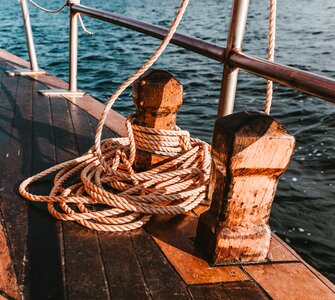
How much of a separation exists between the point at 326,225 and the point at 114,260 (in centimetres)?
280

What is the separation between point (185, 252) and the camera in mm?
1472

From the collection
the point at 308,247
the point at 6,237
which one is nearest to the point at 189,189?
the point at 6,237

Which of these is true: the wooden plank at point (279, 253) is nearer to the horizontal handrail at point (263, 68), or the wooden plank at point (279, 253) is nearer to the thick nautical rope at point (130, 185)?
the thick nautical rope at point (130, 185)

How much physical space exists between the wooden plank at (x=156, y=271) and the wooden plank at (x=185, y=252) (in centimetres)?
3

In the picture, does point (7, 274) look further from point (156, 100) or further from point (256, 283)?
point (156, 100)

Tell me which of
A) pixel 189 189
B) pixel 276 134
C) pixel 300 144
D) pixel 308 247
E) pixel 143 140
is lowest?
pixel 308 247

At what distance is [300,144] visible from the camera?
529cm

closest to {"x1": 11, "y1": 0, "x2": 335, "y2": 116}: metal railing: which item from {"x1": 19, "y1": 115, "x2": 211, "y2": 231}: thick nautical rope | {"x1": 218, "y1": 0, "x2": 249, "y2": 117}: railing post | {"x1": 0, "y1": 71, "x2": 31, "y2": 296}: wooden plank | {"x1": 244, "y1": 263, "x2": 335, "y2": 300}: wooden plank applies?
{"x1": 218, "y1": 0, "x2": 249, "y2": 117}: railing post

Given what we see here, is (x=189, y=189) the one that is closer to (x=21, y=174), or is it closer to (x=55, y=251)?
(x=55, y=251)

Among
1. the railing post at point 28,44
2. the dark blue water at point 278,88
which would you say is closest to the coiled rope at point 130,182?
the dark blue water at point 278,88

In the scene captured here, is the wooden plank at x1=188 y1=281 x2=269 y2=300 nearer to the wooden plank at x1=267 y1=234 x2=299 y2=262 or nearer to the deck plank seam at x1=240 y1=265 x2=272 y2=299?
the deck plank seam at x1=240 y1=265 x2=272 y2=299

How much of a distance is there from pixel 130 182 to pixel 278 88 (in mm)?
6646

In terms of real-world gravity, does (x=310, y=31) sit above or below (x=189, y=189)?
above

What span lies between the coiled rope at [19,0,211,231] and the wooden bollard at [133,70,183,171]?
51 mm
